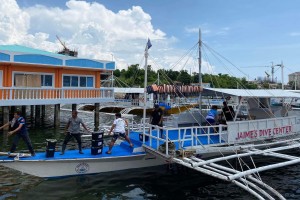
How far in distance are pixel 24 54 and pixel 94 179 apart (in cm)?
1392

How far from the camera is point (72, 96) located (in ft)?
82.0

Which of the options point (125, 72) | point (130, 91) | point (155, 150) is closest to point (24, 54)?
point (155, 150)

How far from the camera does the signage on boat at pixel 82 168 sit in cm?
1194

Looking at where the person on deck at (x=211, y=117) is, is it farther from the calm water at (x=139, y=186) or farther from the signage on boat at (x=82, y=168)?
the signage on boat at (x=82, y=168)

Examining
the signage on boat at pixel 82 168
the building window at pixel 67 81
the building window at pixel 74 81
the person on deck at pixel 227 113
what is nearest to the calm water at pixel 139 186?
the signage on boat at pixel 82 168

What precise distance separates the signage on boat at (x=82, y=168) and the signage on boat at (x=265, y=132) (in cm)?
654

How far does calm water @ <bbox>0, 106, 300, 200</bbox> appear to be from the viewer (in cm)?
1070

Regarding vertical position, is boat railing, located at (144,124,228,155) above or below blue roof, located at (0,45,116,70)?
below

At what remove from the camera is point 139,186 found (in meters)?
11.7

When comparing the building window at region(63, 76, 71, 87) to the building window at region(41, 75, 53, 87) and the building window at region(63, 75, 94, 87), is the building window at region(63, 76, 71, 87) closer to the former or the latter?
the building window at region(63, 75, 94, 87)

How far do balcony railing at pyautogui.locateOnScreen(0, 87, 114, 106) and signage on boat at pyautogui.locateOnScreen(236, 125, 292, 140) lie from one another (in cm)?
1558

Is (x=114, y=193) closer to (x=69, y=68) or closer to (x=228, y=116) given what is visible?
(x=228, y=116)

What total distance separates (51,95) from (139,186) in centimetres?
1445

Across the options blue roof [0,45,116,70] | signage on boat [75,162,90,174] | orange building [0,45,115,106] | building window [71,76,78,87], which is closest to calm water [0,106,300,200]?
signage on boat [75,162,90,174]
